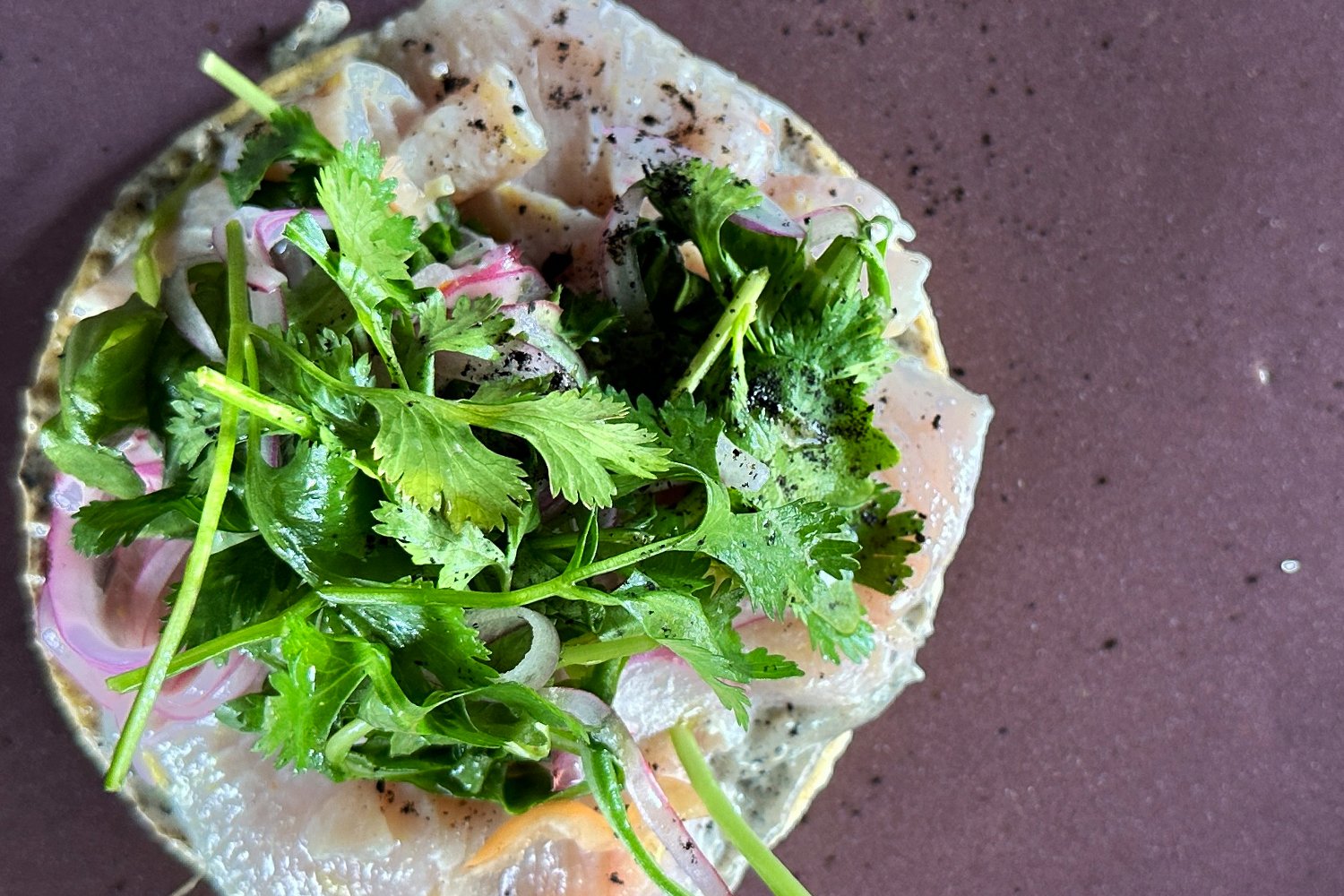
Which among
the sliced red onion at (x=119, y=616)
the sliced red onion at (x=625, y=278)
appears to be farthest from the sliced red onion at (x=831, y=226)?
A: the sliced red onion at (x=119, y=616)

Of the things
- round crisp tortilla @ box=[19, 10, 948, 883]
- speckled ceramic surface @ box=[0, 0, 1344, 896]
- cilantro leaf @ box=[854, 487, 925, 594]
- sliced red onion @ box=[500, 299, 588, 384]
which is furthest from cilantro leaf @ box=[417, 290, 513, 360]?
speckled ceramic surface @ box=[0, 0, 1344, 896]

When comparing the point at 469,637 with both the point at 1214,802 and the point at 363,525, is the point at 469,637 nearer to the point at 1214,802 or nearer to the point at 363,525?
the point at 363,525

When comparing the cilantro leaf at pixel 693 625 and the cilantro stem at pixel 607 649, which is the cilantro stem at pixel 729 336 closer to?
the cilantro leaf at pixel 693 625

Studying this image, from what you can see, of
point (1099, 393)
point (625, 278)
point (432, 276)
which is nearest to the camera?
point (432, 276)

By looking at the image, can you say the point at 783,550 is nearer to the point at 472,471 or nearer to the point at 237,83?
the point at 472,471

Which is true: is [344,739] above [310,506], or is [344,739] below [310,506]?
below

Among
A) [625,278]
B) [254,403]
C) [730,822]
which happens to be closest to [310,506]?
[254,403]

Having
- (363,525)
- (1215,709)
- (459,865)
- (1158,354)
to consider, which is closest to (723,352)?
(363,525)
